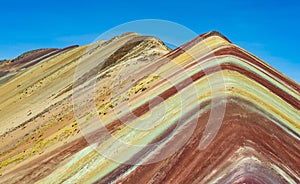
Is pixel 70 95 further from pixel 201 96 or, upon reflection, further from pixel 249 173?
pixel 249 173

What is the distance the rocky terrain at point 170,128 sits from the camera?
2097 cm

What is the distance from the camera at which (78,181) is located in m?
26.5

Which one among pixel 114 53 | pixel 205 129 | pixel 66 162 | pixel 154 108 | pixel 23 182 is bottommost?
pixel 23 182

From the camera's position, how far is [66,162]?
31078 mm

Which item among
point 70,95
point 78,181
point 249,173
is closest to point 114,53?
point 70,95

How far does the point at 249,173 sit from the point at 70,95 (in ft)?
150

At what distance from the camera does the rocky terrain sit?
68.8 feet

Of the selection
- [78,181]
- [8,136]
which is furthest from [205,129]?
[8,136]

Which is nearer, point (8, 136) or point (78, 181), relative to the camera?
point (78, 181)

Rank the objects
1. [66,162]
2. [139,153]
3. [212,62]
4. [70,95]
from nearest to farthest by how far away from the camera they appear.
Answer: [139,153], [66,162], [212,62], [70,95]

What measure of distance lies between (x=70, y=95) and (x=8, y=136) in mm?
10676

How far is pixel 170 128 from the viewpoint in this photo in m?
26.3

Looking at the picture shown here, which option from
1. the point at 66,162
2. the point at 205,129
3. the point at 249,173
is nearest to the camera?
the point at 249,173

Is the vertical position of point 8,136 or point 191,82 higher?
point 191,82
